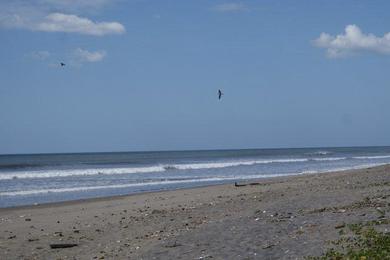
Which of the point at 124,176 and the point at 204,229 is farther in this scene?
the point at 124,176

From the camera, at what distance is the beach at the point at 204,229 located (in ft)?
31.2

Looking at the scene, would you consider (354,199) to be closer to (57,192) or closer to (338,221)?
(338,221)

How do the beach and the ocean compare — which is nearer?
the beach

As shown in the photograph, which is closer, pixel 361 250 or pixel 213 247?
pixel 361 250

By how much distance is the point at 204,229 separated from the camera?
11.5 metres

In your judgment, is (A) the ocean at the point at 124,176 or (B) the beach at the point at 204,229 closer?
(B) the beach at the point at 204,229

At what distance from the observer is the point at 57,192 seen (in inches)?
1098

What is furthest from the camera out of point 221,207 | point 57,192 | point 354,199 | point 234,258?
point 57,192

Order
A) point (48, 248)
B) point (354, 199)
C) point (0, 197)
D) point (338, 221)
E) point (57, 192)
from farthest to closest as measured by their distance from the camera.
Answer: point (57, 192), point (0, 197), point (354, 199), point (48, 248), point (338, 221)

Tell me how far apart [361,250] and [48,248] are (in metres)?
6.22

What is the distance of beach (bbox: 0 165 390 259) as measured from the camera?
9.52m

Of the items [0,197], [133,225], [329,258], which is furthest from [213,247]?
[0,197]

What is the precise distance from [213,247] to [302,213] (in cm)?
292

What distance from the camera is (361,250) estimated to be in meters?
8.12
